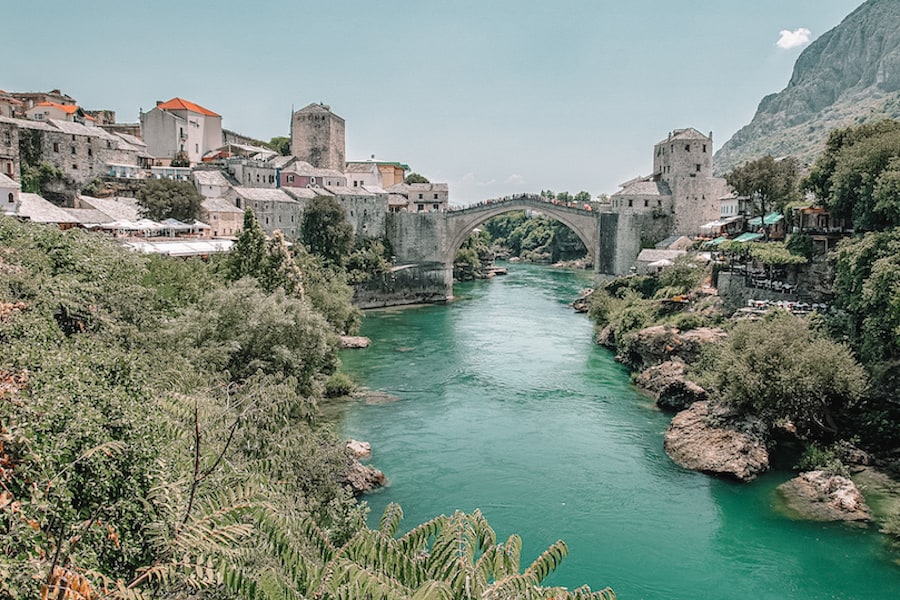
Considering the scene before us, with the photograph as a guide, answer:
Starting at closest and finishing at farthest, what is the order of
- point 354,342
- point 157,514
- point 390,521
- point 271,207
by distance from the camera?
point 157,514
point 390,521
point 354,342
point 271,207

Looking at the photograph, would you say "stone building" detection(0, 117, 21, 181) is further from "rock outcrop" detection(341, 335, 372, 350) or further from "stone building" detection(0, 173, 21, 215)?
"rock outcrop" detection(341, 335, 372, 350)

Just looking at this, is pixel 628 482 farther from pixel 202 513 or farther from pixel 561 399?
pixel 202 513

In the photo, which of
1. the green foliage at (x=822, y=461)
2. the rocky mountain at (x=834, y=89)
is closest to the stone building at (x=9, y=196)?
the green foliage at (x=822, y=461)

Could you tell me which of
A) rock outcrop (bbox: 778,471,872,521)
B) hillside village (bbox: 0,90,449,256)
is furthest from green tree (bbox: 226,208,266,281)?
rock outcrop (bbox: 778,471,872,521)

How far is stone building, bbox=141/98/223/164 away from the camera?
46.6 metres

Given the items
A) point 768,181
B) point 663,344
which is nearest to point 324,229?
point 663,344

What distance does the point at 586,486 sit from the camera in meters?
15.4

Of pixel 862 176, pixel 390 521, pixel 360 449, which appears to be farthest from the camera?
pixel 862 176

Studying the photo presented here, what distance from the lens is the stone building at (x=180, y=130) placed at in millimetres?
46559

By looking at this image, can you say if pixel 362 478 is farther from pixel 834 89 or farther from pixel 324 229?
pixel 834 89

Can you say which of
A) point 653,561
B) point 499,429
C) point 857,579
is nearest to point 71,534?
point 653,561

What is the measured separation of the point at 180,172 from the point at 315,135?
15.3 meters

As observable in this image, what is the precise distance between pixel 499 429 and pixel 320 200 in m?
24.9

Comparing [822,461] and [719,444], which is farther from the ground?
[719,444]
